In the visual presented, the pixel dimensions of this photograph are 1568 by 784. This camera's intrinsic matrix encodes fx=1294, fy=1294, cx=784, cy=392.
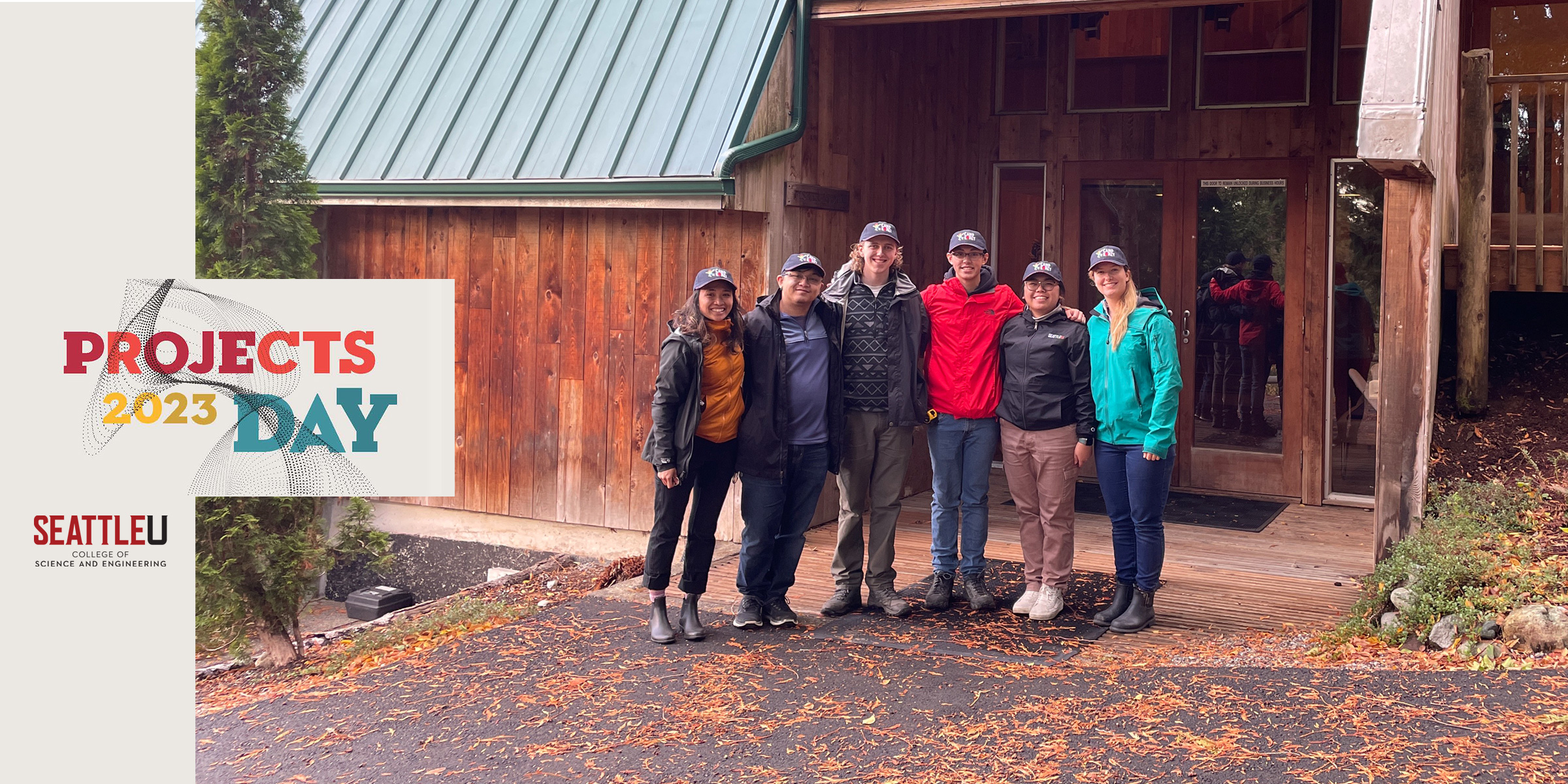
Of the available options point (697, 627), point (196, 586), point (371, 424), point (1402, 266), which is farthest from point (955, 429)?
point (196, 586)

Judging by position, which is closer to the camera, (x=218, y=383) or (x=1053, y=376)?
(x=1053, y=376)

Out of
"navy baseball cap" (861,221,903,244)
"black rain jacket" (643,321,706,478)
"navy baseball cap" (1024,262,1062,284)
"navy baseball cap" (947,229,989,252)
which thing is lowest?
"black rain jacket" (643,321,706,478)

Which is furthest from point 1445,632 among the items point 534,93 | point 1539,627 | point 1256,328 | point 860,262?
point 534,93

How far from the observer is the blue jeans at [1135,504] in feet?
19.6

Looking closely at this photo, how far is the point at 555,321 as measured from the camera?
8781 millimetres

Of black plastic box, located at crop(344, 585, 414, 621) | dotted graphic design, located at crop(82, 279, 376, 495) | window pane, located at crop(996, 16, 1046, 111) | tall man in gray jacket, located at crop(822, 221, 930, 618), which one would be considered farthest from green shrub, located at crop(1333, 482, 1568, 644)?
black plastic box, located at crop(344, 585, 414, 621)

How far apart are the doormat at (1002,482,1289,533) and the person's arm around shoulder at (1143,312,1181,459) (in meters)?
2.81

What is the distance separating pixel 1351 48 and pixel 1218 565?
13.2ft

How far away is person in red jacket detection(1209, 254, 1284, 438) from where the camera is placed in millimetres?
9461

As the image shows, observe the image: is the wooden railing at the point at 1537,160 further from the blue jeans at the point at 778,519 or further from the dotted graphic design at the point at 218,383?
the dotted graphic design at the point at 218,383

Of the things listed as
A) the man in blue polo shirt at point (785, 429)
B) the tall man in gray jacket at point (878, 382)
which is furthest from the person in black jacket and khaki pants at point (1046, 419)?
the man in blue polo shirt at point (785, 429)

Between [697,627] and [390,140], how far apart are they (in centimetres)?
489

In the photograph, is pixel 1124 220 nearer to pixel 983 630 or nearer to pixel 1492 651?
pixel 983 630

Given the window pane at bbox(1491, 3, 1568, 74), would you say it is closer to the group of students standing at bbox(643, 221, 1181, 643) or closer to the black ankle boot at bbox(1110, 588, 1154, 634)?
the group of students standing at bbox(643, 221, 1181, 643)
